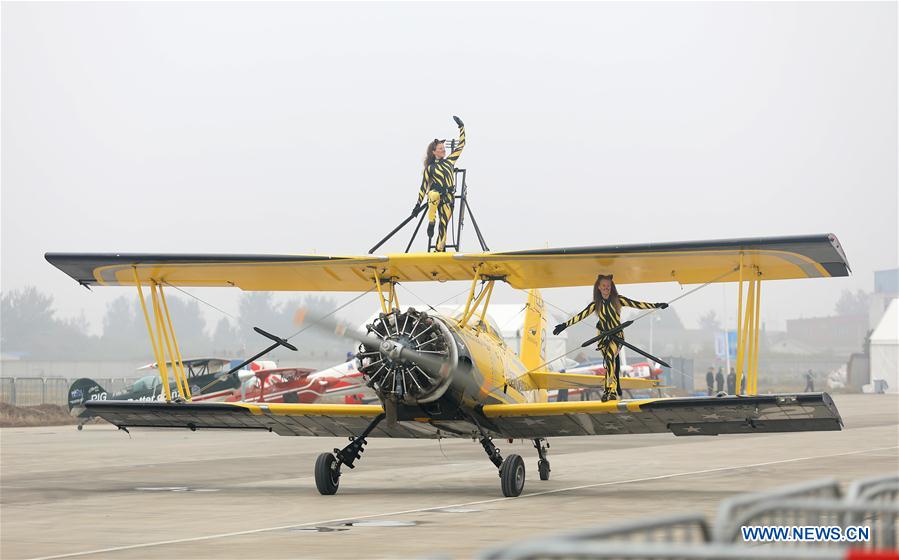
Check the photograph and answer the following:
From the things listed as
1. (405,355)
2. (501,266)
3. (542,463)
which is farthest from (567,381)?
(405,355)

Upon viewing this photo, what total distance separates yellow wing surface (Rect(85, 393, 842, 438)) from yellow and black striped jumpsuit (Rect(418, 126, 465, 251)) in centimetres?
294

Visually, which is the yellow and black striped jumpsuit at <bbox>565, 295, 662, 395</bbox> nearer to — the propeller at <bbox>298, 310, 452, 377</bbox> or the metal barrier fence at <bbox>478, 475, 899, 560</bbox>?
the propeller at <bbox>298, 310, 452, 377</bbox>

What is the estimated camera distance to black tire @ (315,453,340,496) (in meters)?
13.6

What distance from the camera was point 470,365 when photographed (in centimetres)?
1354

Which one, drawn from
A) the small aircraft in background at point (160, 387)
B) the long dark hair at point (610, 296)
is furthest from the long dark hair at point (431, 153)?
the small aircraft in background at point (160, 387)

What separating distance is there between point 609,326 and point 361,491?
12.5 feet

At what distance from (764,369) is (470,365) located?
91.8 meters

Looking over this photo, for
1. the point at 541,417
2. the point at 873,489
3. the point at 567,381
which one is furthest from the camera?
the point at 567,381

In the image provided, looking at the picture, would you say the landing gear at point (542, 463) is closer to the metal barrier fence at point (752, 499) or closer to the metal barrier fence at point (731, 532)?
the metal barrier fence at point (731, 532)

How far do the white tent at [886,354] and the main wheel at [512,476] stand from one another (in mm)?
65643

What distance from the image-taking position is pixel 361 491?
14.5m

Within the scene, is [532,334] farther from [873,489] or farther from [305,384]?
[305,384]

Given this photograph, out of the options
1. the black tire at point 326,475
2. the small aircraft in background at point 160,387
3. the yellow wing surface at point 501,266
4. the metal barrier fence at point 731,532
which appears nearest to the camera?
the metal barrier fence at point 731,532

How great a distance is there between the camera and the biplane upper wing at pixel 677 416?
1268 centimetres
